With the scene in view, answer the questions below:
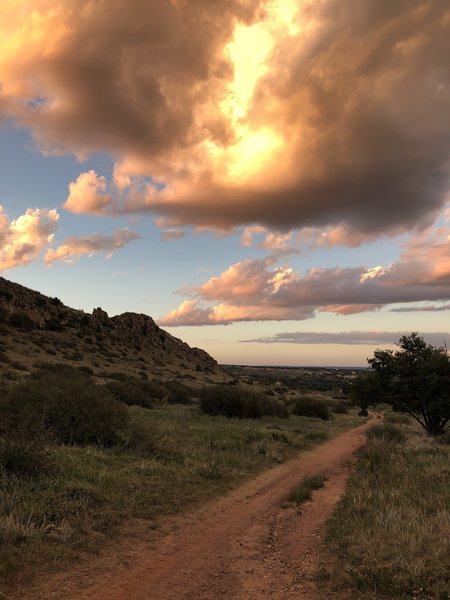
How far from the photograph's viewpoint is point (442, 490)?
1094 centimetres

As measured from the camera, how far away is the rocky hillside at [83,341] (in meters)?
45.3

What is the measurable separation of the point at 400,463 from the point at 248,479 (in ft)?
17.0

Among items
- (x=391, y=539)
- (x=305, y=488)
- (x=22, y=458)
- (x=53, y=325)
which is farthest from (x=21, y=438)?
(x=53, y=325)

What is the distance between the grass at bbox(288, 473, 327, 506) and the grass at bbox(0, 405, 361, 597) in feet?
6.09

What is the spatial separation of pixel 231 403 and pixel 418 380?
12086 millimetres

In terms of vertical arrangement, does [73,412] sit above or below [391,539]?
above

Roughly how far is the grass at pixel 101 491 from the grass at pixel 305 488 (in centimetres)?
185

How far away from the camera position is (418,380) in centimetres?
2517

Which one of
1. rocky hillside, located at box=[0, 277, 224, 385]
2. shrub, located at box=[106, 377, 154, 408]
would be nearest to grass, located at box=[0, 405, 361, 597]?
shrub, located at box=[106, 377, 154, 408]

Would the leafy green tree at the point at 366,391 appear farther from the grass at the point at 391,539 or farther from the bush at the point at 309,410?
the grass at the point at 391,539

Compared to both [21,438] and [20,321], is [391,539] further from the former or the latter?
[20,321]

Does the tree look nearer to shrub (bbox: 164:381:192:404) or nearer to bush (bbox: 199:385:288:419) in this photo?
bush (bbox: 199:385:288:419)

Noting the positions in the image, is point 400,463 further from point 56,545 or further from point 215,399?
point 215,399

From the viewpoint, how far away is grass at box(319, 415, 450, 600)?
5965mm
